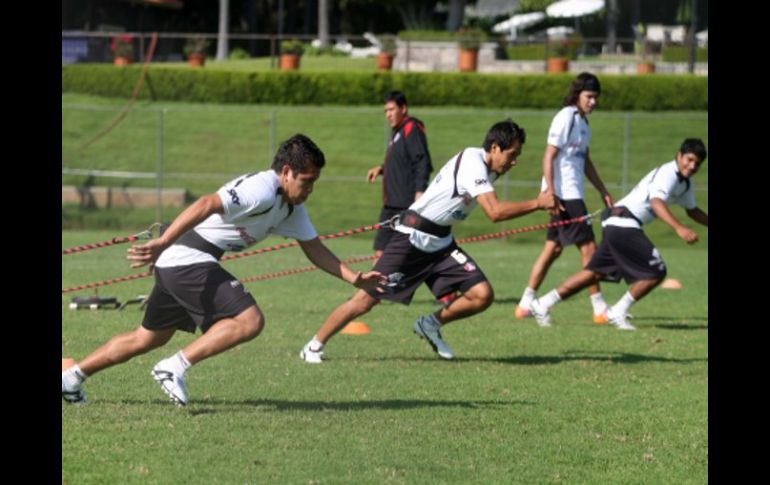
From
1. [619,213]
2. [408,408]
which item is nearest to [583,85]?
[619,213]

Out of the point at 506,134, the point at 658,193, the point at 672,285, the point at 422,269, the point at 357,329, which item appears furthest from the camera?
the point at 672,285

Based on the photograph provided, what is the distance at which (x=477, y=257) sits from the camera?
23.0 m

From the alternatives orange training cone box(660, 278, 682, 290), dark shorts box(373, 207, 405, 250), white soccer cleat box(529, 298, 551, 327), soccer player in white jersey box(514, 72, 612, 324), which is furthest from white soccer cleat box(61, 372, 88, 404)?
orange training cone box(660, 278, 682, 290)

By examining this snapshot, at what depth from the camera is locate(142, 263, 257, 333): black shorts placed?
9094mm

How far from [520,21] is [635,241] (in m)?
50.6

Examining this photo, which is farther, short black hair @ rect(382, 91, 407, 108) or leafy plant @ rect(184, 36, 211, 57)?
leafy plant @ rect(184, 36, 211, 57)

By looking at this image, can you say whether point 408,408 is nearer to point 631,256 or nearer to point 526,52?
point 631,256

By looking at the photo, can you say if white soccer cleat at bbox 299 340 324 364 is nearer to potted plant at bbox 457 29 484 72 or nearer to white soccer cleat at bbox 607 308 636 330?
white soccer cleat at bbox 607 308 636 330

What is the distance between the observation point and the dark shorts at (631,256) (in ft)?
47.0

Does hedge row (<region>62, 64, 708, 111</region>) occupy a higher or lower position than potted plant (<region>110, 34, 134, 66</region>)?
lower

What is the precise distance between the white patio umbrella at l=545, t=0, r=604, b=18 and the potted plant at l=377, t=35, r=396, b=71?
13028mm

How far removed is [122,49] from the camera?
4669 centimetres

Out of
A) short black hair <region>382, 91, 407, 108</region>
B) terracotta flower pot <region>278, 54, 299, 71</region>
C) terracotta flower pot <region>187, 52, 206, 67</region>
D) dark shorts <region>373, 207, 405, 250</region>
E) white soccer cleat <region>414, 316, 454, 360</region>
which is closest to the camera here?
white soccer cleat <region>414, 316, 454, 360</region>
